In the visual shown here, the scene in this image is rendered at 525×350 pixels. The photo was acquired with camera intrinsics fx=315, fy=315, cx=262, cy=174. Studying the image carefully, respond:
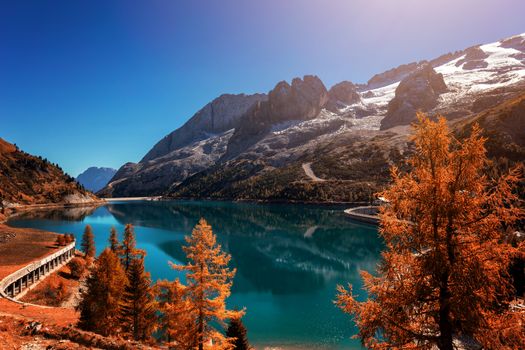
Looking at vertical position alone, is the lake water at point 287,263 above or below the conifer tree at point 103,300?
below

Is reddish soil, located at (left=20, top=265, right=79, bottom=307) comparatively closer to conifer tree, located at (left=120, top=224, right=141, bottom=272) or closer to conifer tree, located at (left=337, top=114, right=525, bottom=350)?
conifer tree, located at (left=120, top=224, right=141, bottom=272)

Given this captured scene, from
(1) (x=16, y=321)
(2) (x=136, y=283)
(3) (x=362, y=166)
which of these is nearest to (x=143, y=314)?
(2) (x=136, y=283)

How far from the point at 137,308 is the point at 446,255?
22755 mm

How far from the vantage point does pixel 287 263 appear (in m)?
60.8

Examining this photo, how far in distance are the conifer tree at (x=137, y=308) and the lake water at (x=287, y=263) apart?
9.22 metres

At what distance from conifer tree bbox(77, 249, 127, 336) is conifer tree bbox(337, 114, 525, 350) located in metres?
19.1

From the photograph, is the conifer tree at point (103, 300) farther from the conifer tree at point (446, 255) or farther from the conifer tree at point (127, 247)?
the conifer tree at point (446, 255)

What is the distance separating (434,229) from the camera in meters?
8.09

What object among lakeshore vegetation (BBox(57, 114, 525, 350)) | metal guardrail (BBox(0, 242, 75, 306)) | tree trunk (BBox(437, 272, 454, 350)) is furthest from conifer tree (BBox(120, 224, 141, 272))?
tree trunk (BBox(437, 272, 454, 350))

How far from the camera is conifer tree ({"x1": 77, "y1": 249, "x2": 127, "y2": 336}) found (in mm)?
20797

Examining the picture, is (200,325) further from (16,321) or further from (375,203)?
(375,203)

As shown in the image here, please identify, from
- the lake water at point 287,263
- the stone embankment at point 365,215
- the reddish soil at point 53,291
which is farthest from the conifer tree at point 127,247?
the stone embankment at point 365,215

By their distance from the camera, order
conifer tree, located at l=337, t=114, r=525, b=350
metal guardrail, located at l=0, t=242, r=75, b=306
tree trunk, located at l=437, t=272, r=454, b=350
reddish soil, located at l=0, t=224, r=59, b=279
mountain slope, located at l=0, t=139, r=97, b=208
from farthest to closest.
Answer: mountain slope, located at l=0, t=139, r=97, b=208
reddish soil, located at l=0, t=224, r=59, b=279
metal guardrail, located at l=0, t=242, r=75, b=306
tree trunk, located at l=437, t=272, r=454, b=350
conifer tree, located at l=337, t=114, r=525, b=350

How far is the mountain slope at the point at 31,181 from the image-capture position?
140250 mm
